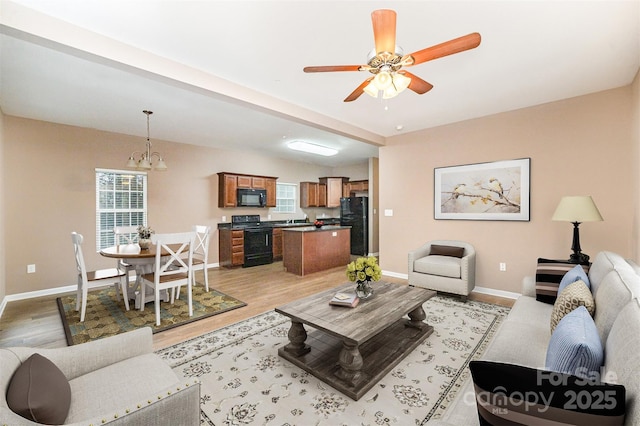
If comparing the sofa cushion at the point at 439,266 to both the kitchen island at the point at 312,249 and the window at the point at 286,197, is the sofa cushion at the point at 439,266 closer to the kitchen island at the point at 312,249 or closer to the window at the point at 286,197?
the kitchen island at the point at 312,249

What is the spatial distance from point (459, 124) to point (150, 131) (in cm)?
517

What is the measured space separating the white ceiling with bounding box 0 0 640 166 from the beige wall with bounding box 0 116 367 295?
0.41m

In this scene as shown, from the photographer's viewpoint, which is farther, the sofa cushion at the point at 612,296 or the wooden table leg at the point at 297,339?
the wooden table leg at the point at 297,339

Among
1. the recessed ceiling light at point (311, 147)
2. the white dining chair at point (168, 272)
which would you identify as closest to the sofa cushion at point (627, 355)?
the white dining chair at point (168, 272)

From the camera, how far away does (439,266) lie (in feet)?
12.5

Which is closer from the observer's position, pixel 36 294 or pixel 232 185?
pixel 36 294

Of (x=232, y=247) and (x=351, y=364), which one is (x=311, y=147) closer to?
(x=232, y=247)

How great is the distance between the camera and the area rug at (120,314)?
2871 millimetres

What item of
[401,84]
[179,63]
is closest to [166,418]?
[401,84]

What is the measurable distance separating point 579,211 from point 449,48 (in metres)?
2.40

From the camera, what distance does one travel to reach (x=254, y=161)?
22.4 ft

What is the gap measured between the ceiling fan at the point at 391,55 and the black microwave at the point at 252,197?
4737mm

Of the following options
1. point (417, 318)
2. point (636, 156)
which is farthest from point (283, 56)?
point (636, 156)

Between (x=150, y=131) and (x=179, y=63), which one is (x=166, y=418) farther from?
(x=150, y=131)
